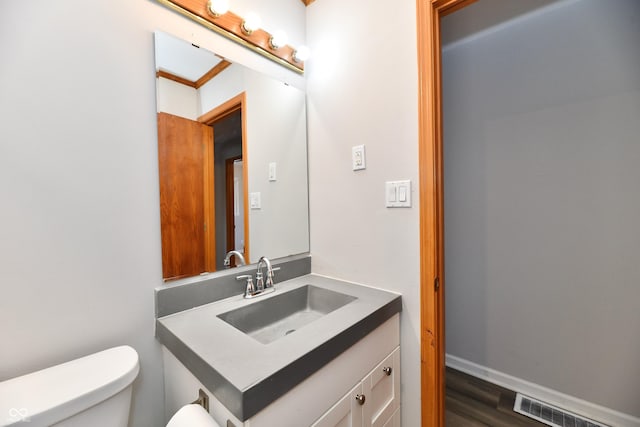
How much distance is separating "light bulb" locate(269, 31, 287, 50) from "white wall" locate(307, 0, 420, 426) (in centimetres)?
22

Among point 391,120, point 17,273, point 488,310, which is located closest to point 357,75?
point 391,120

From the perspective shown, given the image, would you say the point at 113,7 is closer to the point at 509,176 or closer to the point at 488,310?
the point at 509,176

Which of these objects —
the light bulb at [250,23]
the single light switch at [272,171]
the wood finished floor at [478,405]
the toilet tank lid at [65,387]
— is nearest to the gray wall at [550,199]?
the wood finished floor at [478,405]

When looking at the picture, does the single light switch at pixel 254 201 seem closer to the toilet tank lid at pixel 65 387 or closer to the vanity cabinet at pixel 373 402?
the toilet tank lid at pixel 65 387

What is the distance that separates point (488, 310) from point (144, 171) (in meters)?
2.21

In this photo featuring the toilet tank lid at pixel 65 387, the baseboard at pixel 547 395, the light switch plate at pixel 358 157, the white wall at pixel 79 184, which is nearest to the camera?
the toilet tank lid at pixel 65 387

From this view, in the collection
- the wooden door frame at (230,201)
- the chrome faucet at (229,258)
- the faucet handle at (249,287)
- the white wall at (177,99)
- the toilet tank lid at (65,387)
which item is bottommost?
the toilet tank lid at (65,387)

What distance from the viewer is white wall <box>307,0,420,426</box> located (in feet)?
3.73

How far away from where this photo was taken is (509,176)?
1.70 metres

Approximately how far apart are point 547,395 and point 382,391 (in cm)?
131

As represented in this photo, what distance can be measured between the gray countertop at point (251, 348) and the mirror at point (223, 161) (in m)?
0.22

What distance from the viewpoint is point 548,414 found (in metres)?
1.47

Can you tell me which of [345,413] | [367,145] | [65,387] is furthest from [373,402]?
[367,145]

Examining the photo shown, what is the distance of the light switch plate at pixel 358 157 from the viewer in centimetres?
127
